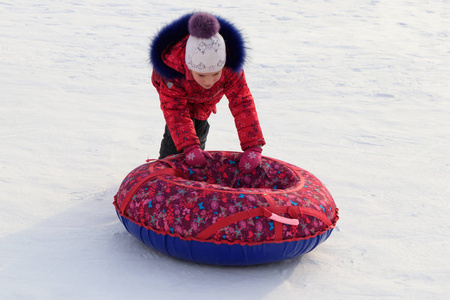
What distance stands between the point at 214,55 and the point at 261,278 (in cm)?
100

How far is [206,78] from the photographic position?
264 cm

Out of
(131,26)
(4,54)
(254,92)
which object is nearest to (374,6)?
(131,26)

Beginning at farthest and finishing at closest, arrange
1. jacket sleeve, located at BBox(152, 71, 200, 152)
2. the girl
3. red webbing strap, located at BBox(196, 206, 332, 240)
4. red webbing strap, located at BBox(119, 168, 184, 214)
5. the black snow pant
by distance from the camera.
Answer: the black snow pant → jacket sleeve, located at BBox(152, 71, 200, 152) → the girl → red webbing strap, located at BBox(119, 168, 184, 214) → red webbing strap, located at BBox(196, 206, 332, 240)

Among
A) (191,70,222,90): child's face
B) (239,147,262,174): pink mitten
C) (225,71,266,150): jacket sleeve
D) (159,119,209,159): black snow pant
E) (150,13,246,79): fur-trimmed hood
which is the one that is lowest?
(159,119,209,159): black snow pant

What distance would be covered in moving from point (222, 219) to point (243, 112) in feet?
2.57

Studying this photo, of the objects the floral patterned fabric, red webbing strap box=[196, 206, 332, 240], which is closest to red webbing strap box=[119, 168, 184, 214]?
the floral patterned fabric

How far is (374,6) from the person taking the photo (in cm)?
1015

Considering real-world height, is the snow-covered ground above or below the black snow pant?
below

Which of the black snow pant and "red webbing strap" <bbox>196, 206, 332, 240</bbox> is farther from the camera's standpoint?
the black snow pant

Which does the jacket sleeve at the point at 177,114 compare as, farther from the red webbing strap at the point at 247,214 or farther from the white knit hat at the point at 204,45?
the red webbing strap at the point at 247,214

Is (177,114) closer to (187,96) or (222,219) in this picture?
(187,96)

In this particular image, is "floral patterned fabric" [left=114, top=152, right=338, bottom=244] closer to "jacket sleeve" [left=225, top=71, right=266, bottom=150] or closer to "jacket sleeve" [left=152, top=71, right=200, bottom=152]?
"jacket sleeve" [left=152, top=71, right=200, bottom=152]

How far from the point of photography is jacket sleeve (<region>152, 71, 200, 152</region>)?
8.91 feet

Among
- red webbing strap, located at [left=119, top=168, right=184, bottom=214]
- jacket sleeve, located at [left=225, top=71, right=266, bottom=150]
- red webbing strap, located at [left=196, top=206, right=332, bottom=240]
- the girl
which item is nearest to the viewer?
red webbing strap, located at [left=196, top=206, right=332, bottom=240]
